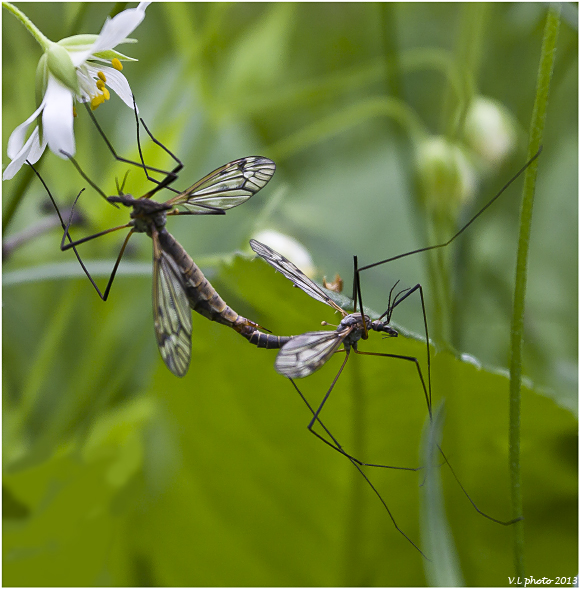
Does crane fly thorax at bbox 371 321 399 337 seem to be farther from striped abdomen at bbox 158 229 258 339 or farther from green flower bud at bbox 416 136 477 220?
green flower bud at bbox 416 136 477 220

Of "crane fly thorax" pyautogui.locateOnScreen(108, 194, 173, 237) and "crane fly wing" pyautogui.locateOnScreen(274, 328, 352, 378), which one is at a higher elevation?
"crane fly thorax" pyautogui.locateOnScreen(108, 194, 173, 237)

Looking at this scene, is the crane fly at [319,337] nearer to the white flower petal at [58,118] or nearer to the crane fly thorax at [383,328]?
the crane fly thorax at [383,328]

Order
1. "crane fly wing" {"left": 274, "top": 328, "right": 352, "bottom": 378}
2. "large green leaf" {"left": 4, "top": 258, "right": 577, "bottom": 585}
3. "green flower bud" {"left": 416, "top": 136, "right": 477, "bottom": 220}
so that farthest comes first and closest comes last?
"green flower bud" {"left": 416, "top": 136, "right": 477, "bottom": 220} → "large green leaf" {"left": 4, "top": 258, "right": 577, "bottom": 585} → "crane fly wing" {"left": 274, "top": 328, "right": 352, "bottom": 378}

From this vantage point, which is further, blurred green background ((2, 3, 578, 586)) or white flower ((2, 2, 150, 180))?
blurred green background ((2, 3, 578, 586))

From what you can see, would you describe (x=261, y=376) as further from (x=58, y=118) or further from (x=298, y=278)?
(x=58, y=118)

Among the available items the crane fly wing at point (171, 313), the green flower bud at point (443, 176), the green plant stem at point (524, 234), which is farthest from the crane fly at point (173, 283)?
the green flower bud at point (443, 176)

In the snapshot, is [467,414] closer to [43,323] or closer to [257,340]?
[257,340]

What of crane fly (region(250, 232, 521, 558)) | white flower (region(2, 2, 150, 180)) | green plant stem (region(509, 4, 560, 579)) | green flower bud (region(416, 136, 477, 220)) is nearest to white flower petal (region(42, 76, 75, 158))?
white flower (region(2, 2, 150, 180))

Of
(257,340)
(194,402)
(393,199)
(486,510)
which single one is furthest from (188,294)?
(393,199)
